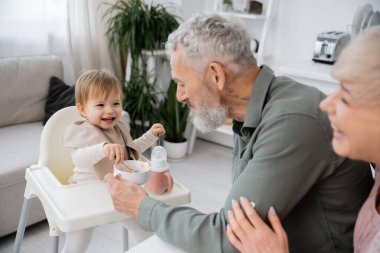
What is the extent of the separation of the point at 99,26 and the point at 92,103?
2.23m

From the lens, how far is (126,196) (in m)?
1.10

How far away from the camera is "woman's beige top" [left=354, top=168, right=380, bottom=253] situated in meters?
0.89

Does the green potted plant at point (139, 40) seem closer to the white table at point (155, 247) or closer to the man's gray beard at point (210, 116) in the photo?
the man's gray beard at point (210, 116)

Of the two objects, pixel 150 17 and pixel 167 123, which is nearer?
pixel 150 17

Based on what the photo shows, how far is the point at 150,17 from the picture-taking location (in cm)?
321

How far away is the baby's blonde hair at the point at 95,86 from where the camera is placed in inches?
59.7

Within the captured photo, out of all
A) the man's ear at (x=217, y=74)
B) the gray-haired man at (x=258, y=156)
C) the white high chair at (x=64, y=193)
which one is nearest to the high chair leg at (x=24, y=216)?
the white high chair at (x=64, y=193)

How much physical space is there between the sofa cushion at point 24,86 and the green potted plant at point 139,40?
611 millimetres

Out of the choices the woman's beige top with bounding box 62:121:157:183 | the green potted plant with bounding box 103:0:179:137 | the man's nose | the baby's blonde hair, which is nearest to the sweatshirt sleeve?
the man's nose

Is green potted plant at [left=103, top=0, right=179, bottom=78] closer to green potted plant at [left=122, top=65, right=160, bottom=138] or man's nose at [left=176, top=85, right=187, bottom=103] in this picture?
green potted plant at [left=122, top=65, right=160, bottom=138]

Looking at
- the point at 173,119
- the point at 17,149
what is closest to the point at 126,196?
the point at 17,149

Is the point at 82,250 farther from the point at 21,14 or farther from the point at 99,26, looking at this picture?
the point at 99,26

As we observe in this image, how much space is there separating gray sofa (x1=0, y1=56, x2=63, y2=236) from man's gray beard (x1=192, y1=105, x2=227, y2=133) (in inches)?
51.6

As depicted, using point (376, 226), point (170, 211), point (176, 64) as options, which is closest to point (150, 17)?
point (176, 64)
